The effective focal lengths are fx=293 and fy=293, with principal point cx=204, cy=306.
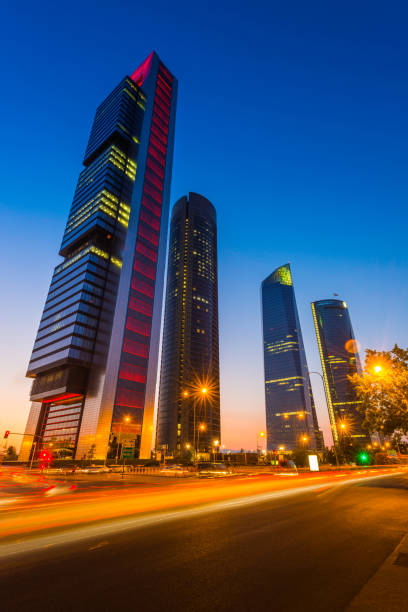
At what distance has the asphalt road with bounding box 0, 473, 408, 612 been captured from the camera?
155 inches

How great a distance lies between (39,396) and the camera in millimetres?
101625

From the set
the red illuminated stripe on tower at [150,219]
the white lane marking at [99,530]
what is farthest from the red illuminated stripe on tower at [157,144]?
the white lane marking at [99,530]

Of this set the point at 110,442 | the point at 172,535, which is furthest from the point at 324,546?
the point at 110,442

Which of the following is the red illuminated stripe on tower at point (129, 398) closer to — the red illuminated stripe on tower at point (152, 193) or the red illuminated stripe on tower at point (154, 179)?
the red illuminated stripe on tower at point (152, 193)

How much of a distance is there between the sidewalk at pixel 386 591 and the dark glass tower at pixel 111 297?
86.7 m

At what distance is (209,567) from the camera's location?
17.0 ft

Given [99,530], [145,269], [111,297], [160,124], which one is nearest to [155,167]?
[160,124]

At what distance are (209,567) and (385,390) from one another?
1991cm

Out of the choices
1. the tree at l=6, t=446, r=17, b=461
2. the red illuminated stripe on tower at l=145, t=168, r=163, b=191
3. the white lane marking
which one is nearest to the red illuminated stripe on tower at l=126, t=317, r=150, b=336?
the red illuminated stripe on tower at l=145, t=168, r=163, b=191

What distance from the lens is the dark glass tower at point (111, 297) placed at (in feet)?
291

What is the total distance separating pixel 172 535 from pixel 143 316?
312 ft

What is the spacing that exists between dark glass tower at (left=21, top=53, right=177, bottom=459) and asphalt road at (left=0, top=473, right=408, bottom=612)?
8329 cm

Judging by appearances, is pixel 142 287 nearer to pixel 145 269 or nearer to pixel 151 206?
pixel 145 269

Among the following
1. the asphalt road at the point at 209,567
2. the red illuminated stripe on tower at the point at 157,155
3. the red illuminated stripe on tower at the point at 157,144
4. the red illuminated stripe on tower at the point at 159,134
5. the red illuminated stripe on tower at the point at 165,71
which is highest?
the red illuminated stripe on tower at the point at 165,71
